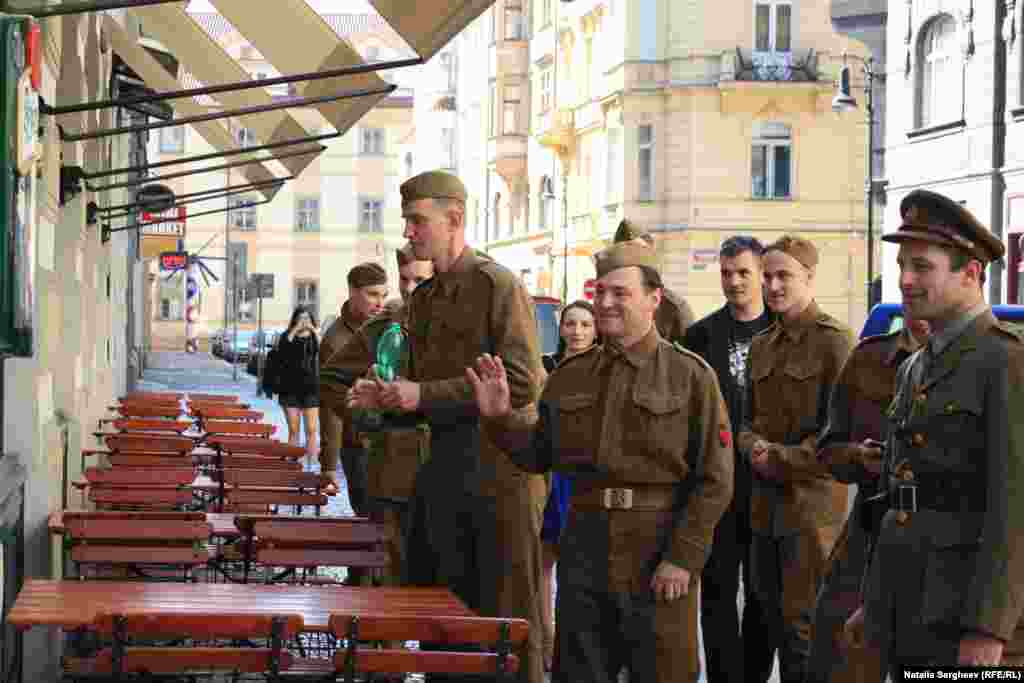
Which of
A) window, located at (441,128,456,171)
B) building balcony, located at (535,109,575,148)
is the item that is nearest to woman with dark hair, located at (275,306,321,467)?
building balcony, located at (535,109,575,148)

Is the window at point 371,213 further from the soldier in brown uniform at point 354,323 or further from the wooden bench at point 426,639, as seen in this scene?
the wooden bench at point 426,639

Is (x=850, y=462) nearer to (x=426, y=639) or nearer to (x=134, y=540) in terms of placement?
(x=426, y=639)

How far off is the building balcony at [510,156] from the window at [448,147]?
619 inches

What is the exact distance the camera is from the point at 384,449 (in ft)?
32.4

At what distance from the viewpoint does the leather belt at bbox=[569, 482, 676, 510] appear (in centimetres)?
680

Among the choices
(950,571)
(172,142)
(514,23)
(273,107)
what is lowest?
(950,571)

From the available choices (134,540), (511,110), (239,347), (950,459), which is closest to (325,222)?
(239,347)

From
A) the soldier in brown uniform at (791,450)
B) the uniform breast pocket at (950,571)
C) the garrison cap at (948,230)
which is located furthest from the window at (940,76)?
the uniform breast pocket at (950,571)

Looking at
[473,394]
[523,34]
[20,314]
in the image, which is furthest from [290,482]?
[523,34]

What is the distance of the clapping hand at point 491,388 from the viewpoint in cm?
703

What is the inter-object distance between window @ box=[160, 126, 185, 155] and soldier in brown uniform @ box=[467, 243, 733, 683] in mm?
90040

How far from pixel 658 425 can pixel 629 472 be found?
18 cm

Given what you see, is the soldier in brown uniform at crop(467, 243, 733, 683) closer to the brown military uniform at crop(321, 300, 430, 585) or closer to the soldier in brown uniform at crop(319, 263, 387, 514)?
the brown military uniform at crop(321, 300, 430, 585)

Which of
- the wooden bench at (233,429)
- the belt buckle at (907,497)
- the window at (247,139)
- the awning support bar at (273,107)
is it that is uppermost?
the window at (247,139)
